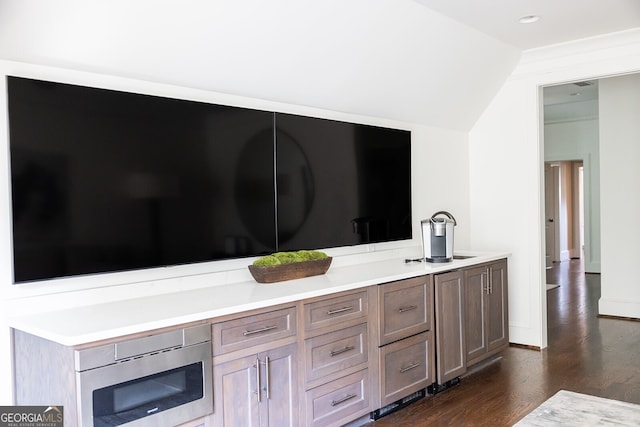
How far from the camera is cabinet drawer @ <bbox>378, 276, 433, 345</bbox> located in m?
3.27

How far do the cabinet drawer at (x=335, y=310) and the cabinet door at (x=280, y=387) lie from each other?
0.60 feet

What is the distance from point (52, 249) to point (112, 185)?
1.24 ft

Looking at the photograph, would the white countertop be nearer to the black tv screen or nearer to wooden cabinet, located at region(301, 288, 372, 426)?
wooden cabinet, located at region(301, 288, 372, 426)

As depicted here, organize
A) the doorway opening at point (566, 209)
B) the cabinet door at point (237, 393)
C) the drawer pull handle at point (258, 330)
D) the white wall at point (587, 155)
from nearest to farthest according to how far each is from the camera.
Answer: the cabinet door at point (237, 393), the drawer pull handle at point (258, 330), the white wall at point (587, 155), the doorway opening at point (566, 209)

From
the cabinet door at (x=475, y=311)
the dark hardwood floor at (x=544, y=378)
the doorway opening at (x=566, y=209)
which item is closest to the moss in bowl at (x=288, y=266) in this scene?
the dark hardwood floor at (x=544, y=378)

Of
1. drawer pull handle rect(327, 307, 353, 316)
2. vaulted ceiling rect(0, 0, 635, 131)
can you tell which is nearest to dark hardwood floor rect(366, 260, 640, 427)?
drawer pull handle rect(327, 307, 353, 316)

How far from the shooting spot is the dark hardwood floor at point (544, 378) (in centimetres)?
331

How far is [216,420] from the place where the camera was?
2324 mm

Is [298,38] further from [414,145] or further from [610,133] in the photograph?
[610,133]

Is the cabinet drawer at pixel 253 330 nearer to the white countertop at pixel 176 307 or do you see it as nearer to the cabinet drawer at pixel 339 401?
the white countertop at pixel 176 307

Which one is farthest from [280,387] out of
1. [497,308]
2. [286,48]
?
[497,308]

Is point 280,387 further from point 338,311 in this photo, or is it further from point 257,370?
point 338,311

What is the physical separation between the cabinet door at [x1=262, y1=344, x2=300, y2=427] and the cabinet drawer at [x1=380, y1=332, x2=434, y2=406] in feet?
2.45

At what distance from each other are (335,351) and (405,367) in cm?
70
